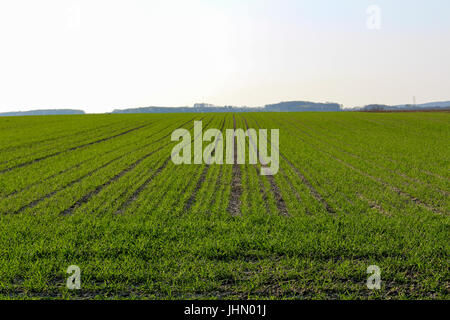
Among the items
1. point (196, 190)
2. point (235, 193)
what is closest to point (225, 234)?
point (235, 193)

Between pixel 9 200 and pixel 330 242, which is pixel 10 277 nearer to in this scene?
pixel 9 200

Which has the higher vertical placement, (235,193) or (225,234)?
(235,193)

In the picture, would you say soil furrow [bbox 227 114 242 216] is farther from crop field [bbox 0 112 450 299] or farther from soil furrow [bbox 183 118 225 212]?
soil furrow [bbox 183 118 225 212]

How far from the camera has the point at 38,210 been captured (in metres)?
8.36

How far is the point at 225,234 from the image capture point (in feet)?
21.8

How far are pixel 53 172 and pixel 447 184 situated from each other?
59.2ft

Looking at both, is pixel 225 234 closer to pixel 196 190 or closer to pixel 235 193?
pixel 235 193

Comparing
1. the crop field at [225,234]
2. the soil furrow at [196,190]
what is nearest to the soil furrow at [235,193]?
the crop field at [225,234]

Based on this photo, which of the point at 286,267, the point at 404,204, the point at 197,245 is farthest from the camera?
the point at 404,204

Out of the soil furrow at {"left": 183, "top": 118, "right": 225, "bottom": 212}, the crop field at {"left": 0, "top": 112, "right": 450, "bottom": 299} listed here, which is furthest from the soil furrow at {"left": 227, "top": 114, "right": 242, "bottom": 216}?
the soil furrow at {"left": 183, "top": 118, "right": 225, "bottom": 212}

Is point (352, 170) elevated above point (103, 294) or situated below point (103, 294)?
above

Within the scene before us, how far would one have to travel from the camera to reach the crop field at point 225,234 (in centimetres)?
484

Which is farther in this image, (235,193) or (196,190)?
(196,190)
